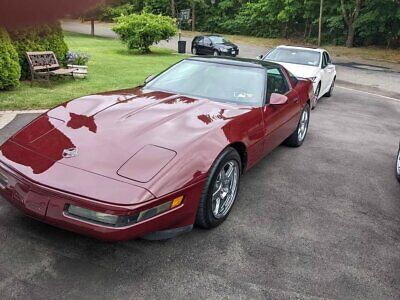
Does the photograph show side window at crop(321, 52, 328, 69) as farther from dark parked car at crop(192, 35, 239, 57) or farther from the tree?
the tree

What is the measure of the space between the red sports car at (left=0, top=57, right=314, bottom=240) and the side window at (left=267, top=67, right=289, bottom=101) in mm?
120

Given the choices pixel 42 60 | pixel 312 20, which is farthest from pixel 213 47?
pixel 312 20

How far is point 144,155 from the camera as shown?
9.06 feet

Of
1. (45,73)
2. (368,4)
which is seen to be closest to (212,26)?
(368,4)

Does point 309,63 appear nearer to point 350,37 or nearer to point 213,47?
point 213,47

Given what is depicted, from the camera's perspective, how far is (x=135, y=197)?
2.42 meters

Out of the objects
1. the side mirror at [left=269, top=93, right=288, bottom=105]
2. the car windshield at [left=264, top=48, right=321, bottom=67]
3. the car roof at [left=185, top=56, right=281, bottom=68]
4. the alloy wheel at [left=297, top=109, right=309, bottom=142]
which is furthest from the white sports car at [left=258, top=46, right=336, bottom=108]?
the side mirror at [left=269, top=93, right=288, bottom=105]

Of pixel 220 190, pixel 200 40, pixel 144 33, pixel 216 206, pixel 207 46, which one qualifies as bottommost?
pixel 216 206

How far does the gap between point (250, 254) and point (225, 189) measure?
0.66 meters

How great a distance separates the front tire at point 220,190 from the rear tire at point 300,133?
2.18m

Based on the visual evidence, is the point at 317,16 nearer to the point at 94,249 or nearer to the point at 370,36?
the point at 370,36

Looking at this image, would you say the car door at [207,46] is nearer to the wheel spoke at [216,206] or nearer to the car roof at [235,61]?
the car roof at [235,61]

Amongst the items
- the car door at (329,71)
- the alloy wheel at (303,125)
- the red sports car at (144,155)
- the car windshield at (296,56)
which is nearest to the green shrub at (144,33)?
the car windshield at (296,56)

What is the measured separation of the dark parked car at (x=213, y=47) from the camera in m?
20.9
